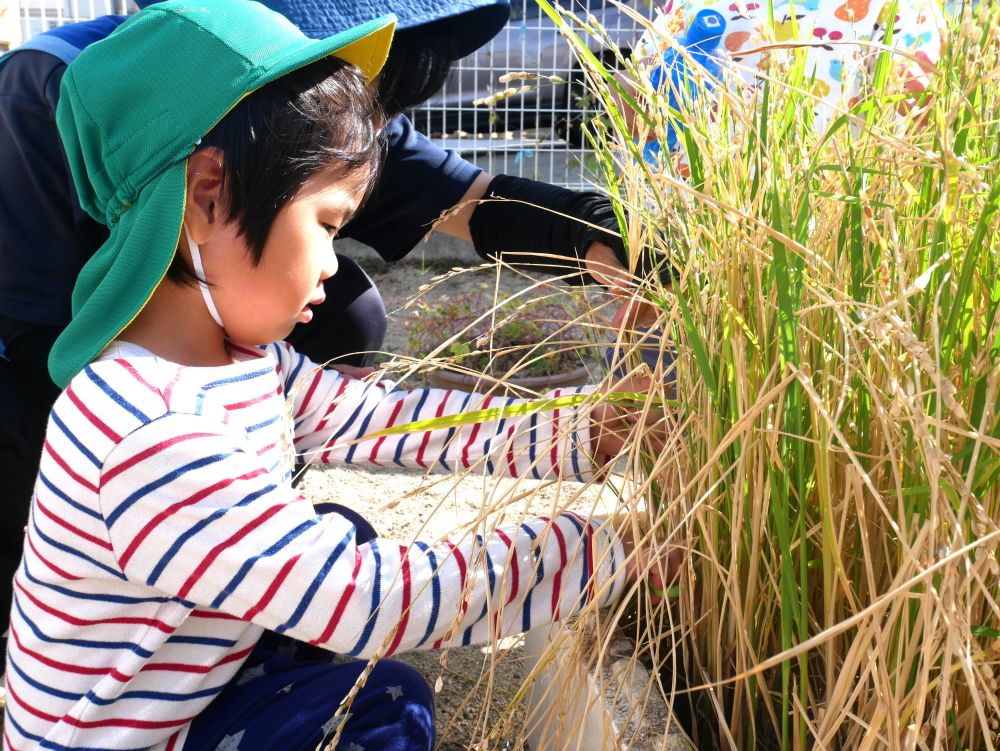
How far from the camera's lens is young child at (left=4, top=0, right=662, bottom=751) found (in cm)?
100

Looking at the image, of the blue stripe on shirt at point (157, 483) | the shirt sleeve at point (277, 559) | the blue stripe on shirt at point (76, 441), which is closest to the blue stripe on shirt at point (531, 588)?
the shirt sleeve at point (277, 559)

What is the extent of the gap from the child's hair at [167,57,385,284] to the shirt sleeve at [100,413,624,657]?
23 centimetres

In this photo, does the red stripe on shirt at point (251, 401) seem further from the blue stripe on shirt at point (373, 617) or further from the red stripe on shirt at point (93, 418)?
the blue stripe on shirt at point (373, 617)

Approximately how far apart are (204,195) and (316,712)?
59 cm

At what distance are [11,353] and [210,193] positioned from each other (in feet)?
2.05

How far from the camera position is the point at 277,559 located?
1.00m

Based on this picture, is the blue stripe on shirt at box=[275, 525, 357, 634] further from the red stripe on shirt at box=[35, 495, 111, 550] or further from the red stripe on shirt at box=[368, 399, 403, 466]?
the red stripe on shirt at box=[368, 399, 403, 466]

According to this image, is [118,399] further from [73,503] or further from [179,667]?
[179,667]

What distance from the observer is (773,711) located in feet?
2.94

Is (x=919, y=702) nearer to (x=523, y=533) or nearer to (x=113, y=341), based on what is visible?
(x=523, y=533)

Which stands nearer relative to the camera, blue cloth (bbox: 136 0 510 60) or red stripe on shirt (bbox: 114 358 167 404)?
red stripe on shirt (bbox: 114 358 167 404)

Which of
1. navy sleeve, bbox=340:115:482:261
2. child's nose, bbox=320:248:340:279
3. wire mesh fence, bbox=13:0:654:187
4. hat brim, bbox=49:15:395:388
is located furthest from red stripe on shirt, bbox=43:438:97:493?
wire mesh fence, bbox=13:0:654:187

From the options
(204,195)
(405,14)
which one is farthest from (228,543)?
(405,14)

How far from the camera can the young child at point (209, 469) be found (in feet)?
3.29
